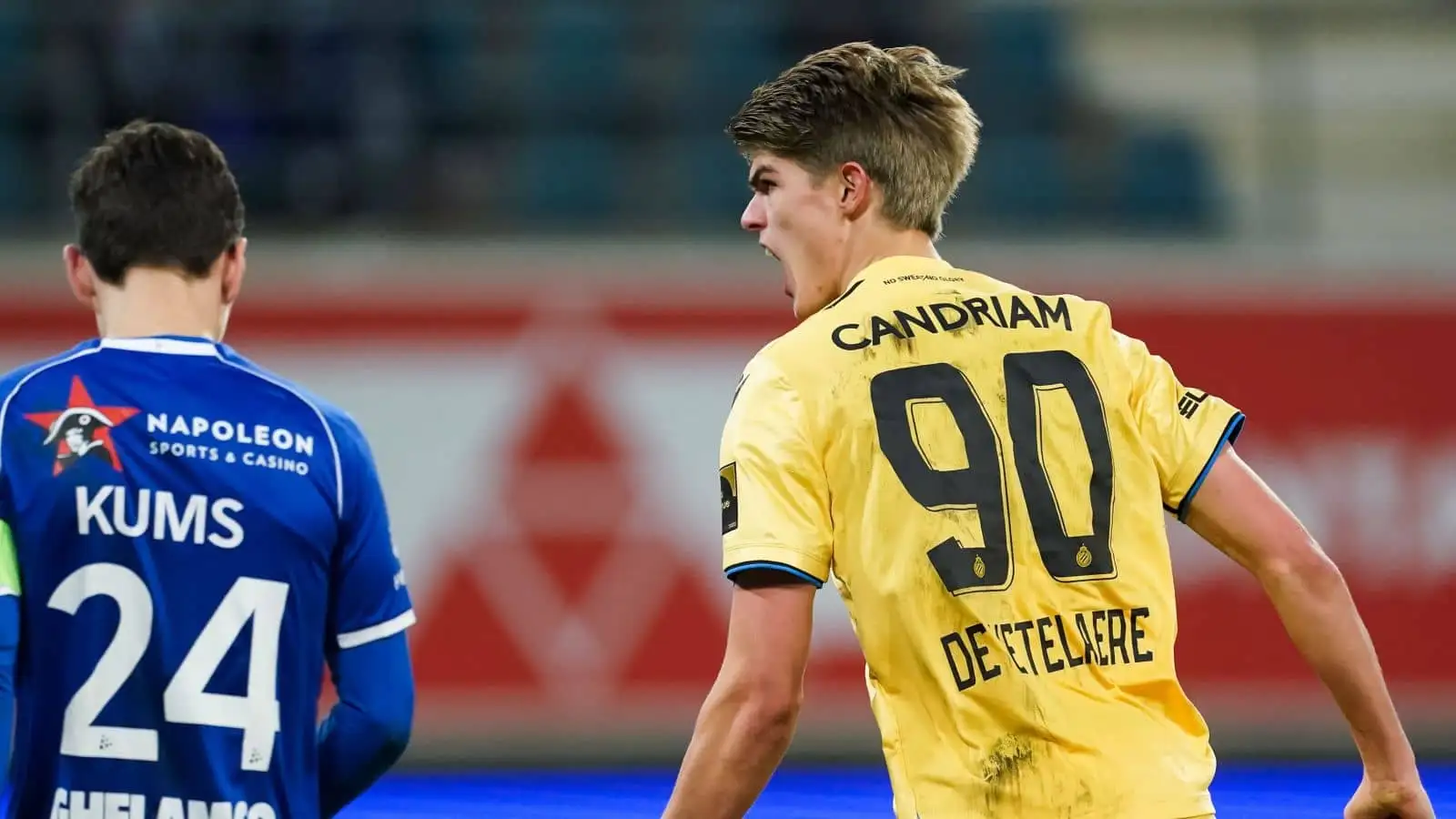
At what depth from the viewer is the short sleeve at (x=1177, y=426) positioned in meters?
2.85

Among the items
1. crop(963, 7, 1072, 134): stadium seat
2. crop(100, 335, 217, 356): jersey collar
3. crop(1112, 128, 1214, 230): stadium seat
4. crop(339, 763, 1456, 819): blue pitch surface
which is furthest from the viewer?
crop(963, 7, 1072, 134): stadium seat

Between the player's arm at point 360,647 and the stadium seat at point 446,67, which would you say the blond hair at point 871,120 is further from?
the stadium seat at point 446,67

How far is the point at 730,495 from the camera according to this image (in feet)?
8.96

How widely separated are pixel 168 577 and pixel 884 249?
1.19 m

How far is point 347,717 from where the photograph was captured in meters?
2.84

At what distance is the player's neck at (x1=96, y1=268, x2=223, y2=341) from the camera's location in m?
2.81

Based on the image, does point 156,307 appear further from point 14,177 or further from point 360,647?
point 14,177

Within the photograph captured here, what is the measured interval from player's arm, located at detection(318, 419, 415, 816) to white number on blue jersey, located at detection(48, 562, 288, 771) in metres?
0.13

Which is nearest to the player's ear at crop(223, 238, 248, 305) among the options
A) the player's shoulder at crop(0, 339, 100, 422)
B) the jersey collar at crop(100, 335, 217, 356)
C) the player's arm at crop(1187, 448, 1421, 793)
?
the jersey collar at crop(100, 335, 217, 356)

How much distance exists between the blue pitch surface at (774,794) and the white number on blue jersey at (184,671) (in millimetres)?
4191

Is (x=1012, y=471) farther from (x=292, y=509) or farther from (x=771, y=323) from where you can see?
(x=771, y=323)

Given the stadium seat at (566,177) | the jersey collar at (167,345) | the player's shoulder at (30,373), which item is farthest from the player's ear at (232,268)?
the stadium seat at (566,177)

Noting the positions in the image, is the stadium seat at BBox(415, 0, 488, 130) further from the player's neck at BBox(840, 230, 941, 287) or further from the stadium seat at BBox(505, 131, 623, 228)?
the player's neck at BBox(840, 230, 941, 287)

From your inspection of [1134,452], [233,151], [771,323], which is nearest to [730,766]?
[1134,452]
